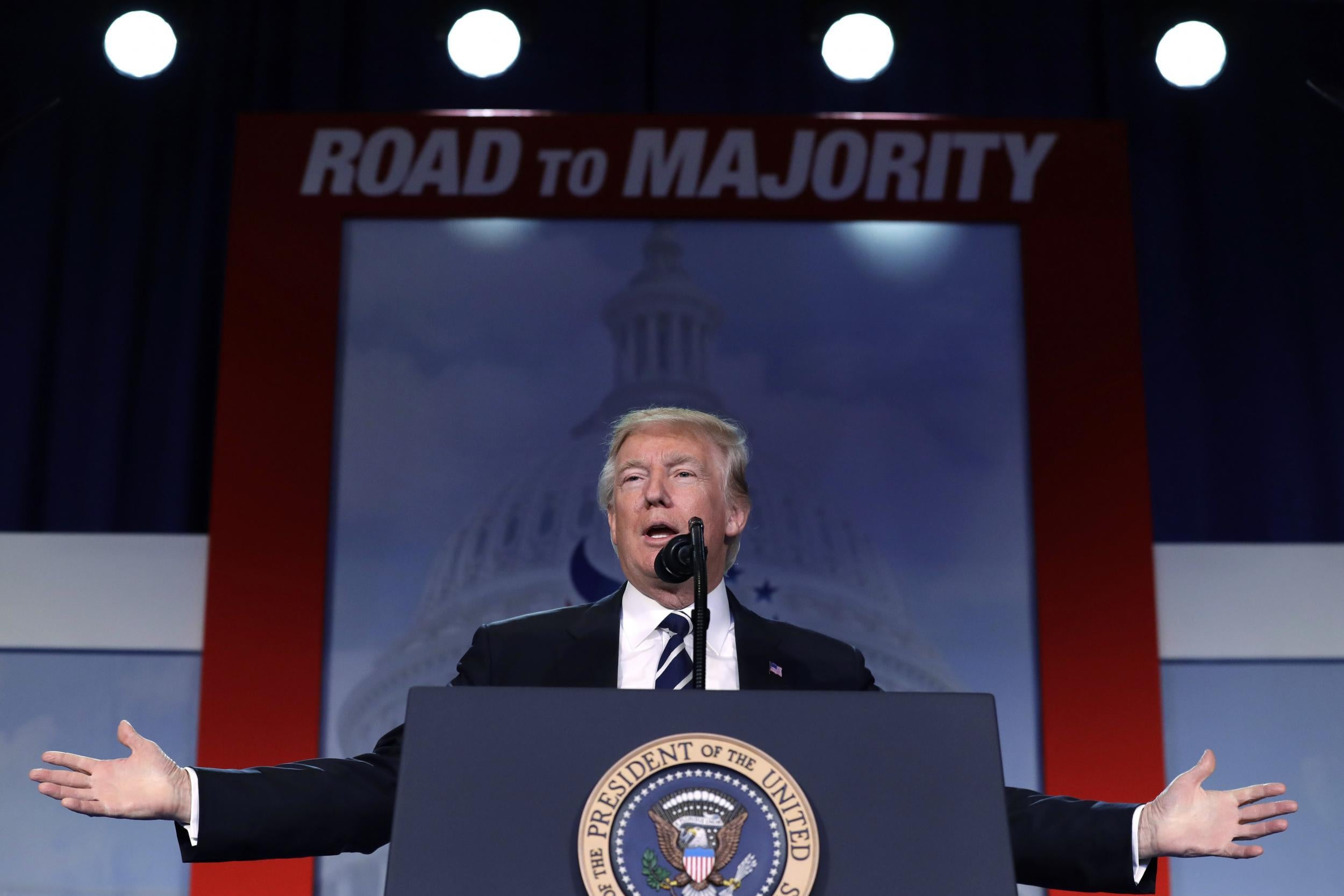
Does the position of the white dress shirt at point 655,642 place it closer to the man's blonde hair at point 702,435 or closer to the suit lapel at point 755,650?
the suit lapel at point 755,650

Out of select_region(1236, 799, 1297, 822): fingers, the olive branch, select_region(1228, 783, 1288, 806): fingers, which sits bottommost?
the olive branch

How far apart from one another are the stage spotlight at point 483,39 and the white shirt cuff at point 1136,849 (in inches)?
105

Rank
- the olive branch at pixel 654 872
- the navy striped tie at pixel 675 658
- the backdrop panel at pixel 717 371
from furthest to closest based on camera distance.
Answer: the backdrop panel at pixel 717 371 → the navy striped tie at pixel 675 658 → the olive branch at pixel 654 872

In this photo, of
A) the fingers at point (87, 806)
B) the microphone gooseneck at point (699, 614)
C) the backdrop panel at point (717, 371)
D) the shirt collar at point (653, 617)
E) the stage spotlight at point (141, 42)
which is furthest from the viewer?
the stage spotlight at point (141, 42)

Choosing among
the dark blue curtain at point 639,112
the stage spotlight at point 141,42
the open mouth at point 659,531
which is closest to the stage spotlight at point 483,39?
the dark blue curtain at point 639,112

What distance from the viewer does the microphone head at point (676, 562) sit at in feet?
4.93

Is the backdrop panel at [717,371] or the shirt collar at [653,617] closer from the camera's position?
the shirt collar at [653,617]

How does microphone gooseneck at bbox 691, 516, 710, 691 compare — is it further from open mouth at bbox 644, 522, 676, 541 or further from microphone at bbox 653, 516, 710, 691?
open mouth at bbox 644, 522, 676, 541

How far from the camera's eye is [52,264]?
3.95 meters

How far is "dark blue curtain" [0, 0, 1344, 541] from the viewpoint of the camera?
12.6 ft

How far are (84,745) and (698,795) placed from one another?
2.90m

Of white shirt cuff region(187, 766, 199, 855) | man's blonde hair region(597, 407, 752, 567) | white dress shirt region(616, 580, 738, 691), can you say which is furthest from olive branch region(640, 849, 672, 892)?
man's blonde hair region(597, 407, 752, 567)

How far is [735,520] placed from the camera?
210 cm

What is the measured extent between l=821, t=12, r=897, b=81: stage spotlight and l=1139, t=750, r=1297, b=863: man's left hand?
251cm
